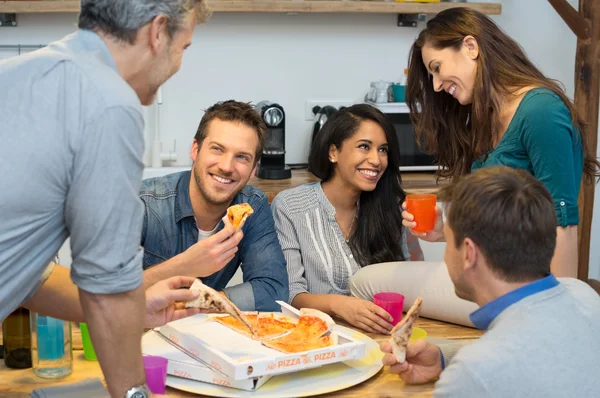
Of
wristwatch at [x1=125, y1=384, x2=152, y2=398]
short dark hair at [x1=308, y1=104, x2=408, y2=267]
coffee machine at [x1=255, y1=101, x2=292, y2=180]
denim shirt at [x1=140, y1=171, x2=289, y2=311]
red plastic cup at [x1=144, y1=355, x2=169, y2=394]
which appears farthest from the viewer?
coffee machine at [x1=255, y1=101, x2=292, y2=180]

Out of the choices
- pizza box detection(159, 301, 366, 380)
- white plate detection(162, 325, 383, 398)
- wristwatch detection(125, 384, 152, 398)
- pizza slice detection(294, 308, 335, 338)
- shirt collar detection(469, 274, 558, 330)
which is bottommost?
white plate detection(162, 325, 383, 398)

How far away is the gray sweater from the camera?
136cm

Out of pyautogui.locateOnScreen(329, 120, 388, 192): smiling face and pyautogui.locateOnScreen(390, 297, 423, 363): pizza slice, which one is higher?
pyautogui.locateOnScreen(329, 120, 388, 192): smiling face

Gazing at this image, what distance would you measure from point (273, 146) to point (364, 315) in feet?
5.94

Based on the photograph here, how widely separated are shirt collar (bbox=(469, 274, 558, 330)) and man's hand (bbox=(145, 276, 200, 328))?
0.65m

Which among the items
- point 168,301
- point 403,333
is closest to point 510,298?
A: point 403,333

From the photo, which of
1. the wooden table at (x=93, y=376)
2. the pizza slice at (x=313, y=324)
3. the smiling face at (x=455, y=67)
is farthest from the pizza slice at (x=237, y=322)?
the smiling face at (x=455, y=67)

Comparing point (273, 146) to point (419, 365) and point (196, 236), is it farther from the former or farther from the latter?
point (419, 365)

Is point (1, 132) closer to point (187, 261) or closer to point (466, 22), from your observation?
point (187, 261)

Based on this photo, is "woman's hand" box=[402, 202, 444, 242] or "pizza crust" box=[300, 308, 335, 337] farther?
"woman's hand" box=[402, 202, 444, 242]

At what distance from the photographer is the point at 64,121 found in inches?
50.8

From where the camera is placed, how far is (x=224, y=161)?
2.52 metres

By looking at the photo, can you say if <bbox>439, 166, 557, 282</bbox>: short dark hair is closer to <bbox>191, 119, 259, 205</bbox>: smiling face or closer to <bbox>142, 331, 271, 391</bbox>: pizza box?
<bbox>142, 331, 271, 391</bbox>: pizza box

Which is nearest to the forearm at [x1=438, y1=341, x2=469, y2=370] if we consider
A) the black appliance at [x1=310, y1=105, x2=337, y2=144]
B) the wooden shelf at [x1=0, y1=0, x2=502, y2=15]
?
the black appliance at [x1=310, y1=105, x2=337, y2=144]
